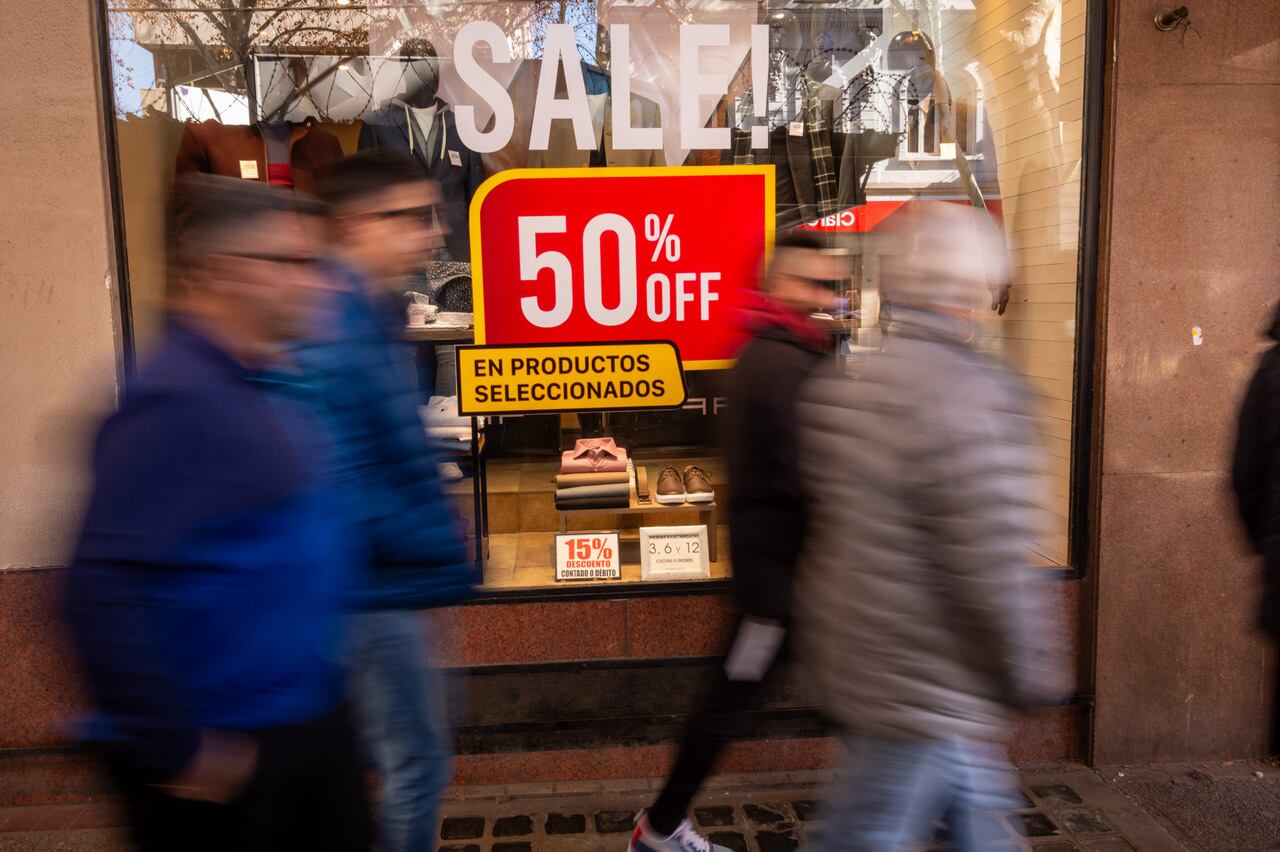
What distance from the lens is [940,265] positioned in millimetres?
1854

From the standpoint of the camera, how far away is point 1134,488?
3766 mm

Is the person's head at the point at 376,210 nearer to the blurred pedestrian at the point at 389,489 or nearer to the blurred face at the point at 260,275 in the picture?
the blurred pedestrian at the point at 389,489

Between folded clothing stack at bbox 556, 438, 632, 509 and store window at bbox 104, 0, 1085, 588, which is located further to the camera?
folded clothing stack at bbox 556, 438, 632, 509

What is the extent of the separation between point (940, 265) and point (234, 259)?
4.18 feet

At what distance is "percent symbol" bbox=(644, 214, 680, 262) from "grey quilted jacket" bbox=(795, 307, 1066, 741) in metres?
2.02

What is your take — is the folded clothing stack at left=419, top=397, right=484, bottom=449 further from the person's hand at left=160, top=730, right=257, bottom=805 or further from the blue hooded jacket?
the person's hand at left=160, top=730, right=257, bottom=805

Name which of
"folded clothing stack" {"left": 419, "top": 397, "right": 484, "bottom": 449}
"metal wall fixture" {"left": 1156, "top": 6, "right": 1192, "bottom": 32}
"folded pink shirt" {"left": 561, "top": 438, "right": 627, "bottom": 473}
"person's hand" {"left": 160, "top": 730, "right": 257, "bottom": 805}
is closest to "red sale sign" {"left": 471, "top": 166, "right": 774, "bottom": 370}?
"folded clothing stack" {"left": 419, "top": 397, "right": 484, "bottom": 449}

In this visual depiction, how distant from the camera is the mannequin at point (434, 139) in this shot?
388cm

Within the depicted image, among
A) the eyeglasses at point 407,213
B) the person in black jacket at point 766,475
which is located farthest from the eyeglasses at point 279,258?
the person in black jacket at point 766,475

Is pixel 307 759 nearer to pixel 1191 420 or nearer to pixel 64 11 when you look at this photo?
pixel 64 11

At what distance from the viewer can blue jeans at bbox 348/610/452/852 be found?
90.6 inches

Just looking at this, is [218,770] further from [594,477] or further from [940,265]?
[594,477]

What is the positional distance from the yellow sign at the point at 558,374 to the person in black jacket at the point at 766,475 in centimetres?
123

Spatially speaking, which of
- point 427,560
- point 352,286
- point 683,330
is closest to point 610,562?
point 683,330
